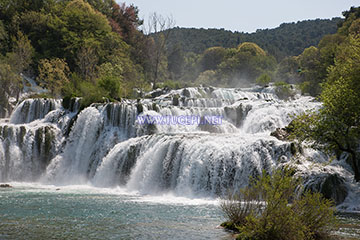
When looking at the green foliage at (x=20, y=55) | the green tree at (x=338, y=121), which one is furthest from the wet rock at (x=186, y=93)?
the green tree at (x=338, y=121)

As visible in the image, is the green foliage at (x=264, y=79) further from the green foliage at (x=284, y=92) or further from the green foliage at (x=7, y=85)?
the green foliage at (x=7, y=85)

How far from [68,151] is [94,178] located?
15.5 ft

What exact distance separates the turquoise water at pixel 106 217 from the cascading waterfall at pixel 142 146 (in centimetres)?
239

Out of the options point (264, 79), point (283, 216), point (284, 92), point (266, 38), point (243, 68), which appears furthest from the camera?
point (266, 38)

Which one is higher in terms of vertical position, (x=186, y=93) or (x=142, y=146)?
(x=186, y=93)

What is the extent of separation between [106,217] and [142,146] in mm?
10804

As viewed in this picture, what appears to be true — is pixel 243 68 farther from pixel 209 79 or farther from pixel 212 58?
pixel 212 58

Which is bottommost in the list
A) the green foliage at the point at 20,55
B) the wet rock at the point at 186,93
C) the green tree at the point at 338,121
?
the green tree at the point at 338,121

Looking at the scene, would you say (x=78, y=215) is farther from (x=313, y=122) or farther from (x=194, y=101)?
(x=194, y=101)

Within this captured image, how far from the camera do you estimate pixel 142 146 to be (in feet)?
83.0

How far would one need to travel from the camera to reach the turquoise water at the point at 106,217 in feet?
39.0

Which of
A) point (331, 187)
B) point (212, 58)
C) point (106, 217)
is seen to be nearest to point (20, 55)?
point (106, 217)

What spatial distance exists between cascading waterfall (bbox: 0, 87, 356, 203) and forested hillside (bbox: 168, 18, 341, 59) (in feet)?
285

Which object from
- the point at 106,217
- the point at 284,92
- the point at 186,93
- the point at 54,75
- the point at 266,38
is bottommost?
the point at 106,217
